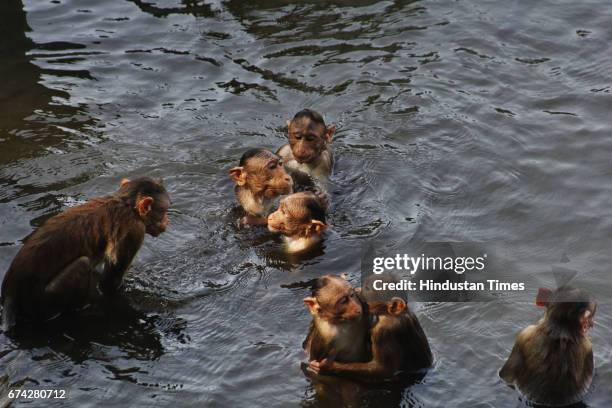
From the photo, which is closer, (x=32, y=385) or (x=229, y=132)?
(x=32, y=385)

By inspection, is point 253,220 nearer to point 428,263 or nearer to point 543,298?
point 428,263

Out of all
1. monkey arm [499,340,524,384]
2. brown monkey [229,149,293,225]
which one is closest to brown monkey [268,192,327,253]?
brown monkey [229,149,293,225]

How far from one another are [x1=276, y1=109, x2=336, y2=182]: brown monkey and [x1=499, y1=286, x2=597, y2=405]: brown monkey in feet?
12.7

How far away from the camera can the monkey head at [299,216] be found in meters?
9.96

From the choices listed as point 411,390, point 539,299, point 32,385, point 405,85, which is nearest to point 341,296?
point 411,390

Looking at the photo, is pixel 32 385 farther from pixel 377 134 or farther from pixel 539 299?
pixel 377 134

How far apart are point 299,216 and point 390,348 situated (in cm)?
245

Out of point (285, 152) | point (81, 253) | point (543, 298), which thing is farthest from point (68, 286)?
point (543, 298)

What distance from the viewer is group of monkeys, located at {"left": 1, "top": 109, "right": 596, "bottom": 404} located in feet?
24.6

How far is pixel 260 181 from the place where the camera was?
1067 centimetres

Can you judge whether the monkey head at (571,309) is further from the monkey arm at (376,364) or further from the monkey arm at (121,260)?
the monkey arm at (121,260)

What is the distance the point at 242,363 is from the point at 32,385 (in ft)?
5.40

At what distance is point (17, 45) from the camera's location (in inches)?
564

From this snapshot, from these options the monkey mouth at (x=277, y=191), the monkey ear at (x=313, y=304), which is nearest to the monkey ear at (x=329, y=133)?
the monkey mouth at (x=277, y=191)
